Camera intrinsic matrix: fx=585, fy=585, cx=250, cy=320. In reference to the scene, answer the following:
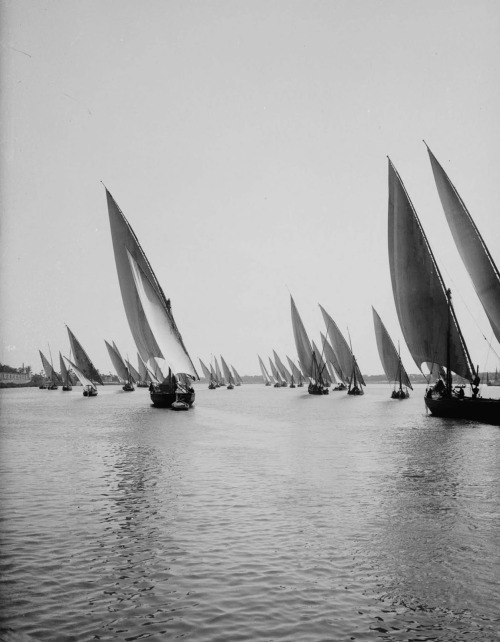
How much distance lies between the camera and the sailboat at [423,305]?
Result: 48812 mm

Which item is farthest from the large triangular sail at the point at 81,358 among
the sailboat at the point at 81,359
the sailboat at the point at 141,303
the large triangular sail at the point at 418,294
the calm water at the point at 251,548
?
the calm water at the point at 251,548

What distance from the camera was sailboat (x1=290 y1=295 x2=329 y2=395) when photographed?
401 feet

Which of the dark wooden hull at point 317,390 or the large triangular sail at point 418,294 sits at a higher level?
the large triangular sail at point 418,294

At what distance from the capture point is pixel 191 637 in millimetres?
8508

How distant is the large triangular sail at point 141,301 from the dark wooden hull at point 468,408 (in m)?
23.7

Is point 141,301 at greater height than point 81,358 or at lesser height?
greater

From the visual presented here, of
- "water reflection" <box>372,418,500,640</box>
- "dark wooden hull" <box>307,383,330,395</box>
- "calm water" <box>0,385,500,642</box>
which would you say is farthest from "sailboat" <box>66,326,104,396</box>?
"water reflection" <box>372,418,500,640</box>

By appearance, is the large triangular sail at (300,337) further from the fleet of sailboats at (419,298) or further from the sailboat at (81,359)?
the fleet of sailboats at (419,298)

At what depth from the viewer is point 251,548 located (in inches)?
508

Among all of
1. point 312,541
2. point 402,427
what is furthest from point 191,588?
point 402,427

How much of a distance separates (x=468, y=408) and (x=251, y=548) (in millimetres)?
38487

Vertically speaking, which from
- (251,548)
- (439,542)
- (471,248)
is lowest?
(439,542)

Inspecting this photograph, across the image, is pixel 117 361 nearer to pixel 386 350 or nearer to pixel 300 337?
pixel 300 337

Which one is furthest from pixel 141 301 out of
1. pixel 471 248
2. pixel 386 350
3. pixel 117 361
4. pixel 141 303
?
pixel 117 361
